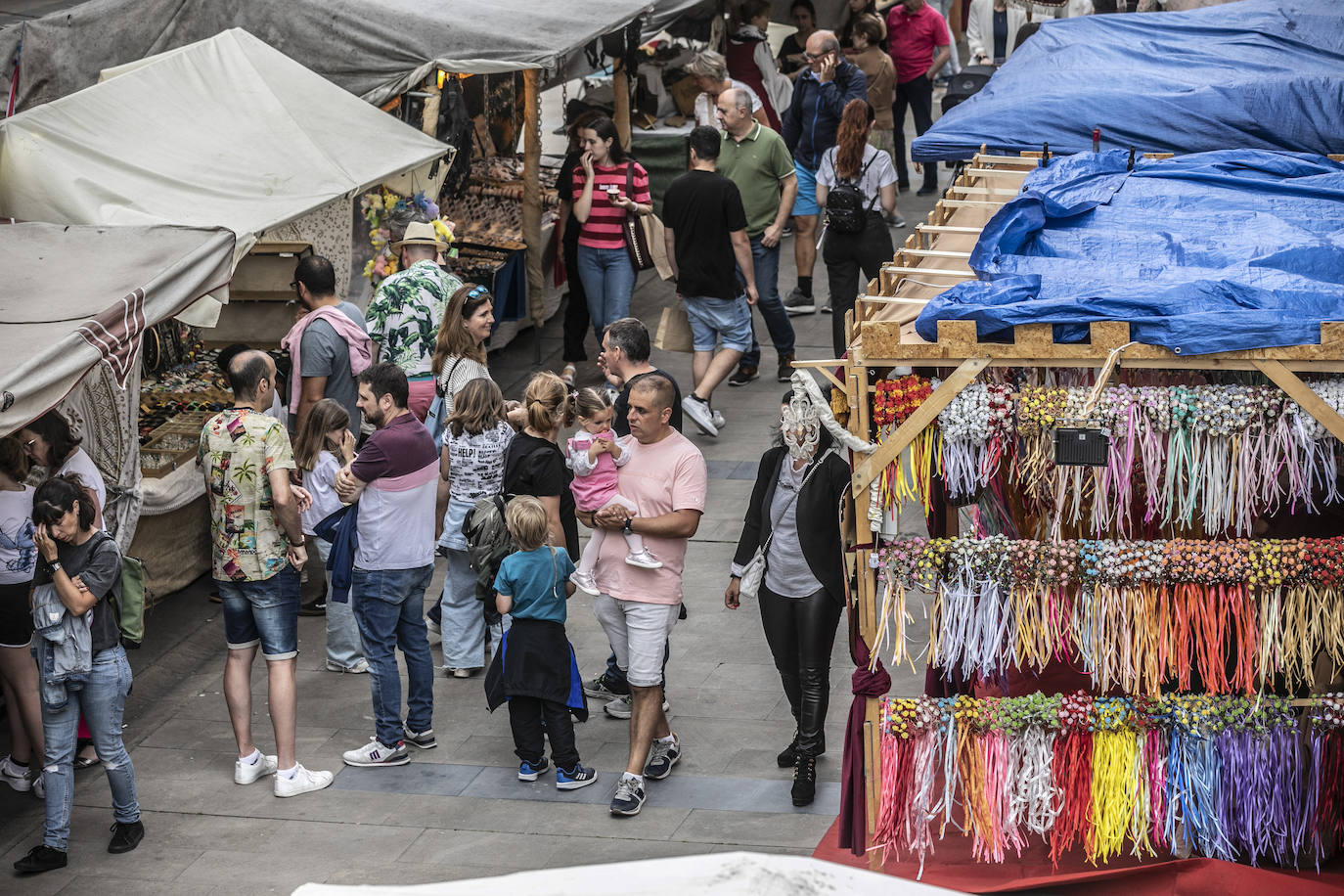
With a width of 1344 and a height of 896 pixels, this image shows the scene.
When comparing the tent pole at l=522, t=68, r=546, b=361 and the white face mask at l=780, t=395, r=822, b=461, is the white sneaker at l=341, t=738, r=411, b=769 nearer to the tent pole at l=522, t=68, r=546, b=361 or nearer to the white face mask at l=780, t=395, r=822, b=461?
the white face mask at l=780, t=395, r=822, b=461

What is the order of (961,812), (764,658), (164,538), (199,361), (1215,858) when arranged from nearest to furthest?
1. (1215,858)
2. (961,812)
3. (764,658)
4. (164,538)
5. (199,361)

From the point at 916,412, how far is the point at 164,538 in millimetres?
4755

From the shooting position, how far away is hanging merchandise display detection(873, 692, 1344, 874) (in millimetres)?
5570

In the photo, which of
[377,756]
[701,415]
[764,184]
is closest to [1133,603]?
[377,756]

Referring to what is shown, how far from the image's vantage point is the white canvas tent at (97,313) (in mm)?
5855

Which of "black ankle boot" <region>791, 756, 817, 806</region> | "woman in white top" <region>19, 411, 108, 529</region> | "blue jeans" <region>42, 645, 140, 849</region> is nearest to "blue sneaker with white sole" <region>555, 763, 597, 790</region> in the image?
"black ankle boot" <region>791, 756, 817, 806</region>

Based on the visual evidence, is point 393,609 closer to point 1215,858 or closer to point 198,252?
point 198,252

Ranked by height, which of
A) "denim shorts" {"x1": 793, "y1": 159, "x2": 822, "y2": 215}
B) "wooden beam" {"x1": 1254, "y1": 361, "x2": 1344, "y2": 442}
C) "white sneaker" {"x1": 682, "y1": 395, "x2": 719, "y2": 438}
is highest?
"wooden beam" {"x1": 1254, "y1": 361, "x2": 1344, "y2": 442}

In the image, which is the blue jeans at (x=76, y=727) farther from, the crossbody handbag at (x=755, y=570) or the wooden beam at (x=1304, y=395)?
the wooden beam at (x=1304, y=395)

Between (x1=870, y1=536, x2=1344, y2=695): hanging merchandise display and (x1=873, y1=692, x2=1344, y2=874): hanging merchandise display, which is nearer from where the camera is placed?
(x1=870, y1=536, x2=1344, y2=695): hanging merchandise display

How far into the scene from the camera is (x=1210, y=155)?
24.3ft

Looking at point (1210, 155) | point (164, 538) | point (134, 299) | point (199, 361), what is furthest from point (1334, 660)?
point (199, 361)

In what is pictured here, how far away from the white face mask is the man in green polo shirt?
5186 millimetres

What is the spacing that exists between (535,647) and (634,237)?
525cm
